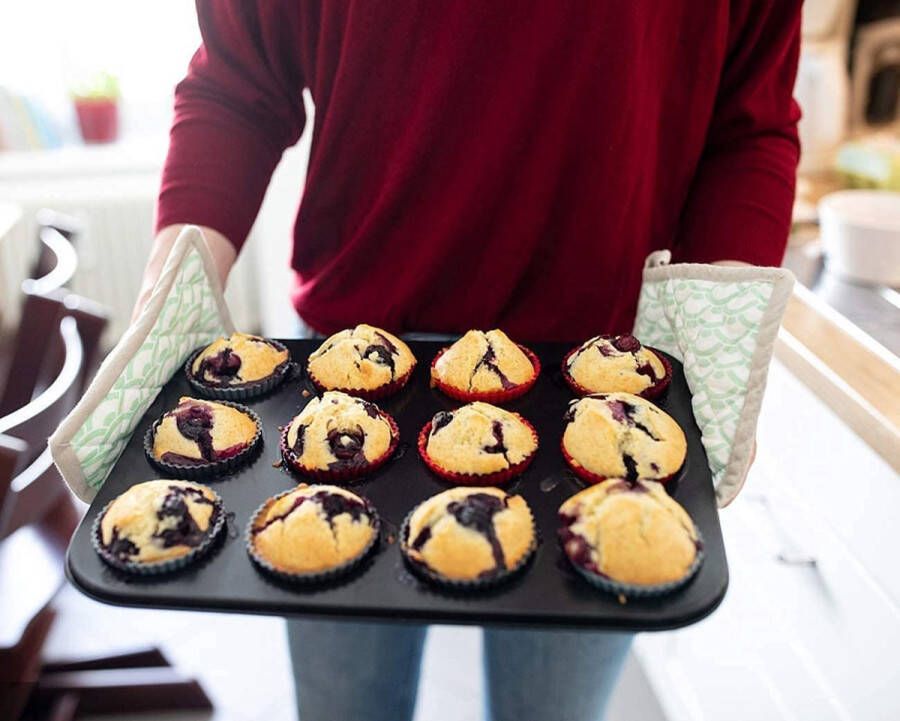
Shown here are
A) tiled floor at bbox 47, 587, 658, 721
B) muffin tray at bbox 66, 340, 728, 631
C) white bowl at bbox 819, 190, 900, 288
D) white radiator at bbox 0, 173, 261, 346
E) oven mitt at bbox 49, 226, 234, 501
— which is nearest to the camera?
muffin tray at bbox 66, 340, 728, 631

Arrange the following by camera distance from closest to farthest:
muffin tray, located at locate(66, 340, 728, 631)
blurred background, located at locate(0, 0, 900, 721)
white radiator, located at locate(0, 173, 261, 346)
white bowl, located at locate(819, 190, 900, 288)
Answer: muffin tray, located at locate(66, 340, 728, 631) < blurred background, located at locate(0, 0, 900, 721) < white bowl, located at locate(819, 190, 900, 288) < white radiator, located at locate(0, 173, 261, 346)

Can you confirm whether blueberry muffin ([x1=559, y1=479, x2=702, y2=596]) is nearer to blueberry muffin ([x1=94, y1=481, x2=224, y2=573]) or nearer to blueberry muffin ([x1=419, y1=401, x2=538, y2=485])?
blueberry muffin ([x1=419, y1=401, x2=538, y2=485])

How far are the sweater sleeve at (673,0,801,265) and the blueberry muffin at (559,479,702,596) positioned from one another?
459mm

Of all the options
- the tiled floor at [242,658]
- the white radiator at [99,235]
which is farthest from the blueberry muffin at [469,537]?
the white radiator at [99,235]

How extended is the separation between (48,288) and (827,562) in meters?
1.45

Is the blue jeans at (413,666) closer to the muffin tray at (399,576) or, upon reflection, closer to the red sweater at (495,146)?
the muffin tray at (399,576)

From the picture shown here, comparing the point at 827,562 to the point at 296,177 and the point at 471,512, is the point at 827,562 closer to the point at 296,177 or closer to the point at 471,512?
the point at 471,512

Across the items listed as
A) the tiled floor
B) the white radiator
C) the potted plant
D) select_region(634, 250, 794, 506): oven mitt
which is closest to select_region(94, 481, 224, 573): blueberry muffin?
select_region(634, 250, 794, 506): oven mitt

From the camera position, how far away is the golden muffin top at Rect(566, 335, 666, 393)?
110 cm

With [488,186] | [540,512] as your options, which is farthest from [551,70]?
[540,512]

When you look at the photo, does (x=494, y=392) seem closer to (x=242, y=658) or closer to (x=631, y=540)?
(x=631, y=540)

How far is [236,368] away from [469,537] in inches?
18.0

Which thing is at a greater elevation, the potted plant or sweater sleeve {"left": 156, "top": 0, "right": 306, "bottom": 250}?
sweater sleeve {"left": 156, "top": 0, "right": 306, "bottom": 250}

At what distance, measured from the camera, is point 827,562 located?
1.34m
